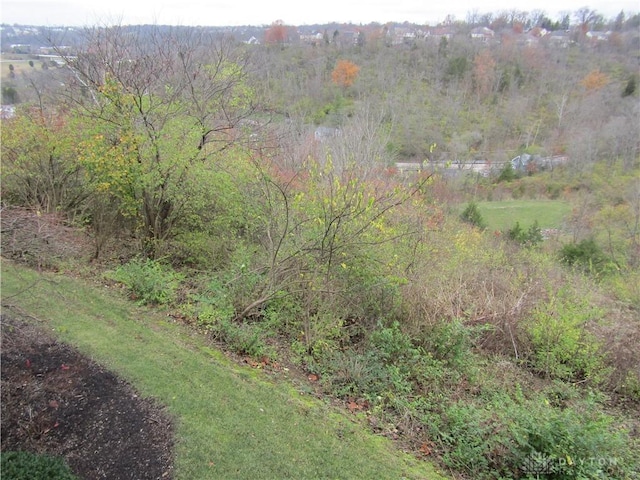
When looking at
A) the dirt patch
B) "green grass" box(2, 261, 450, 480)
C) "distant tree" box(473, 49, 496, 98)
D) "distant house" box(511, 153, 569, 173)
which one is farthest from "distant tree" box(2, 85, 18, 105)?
"distant tree" box(473, 49, 496, 98)

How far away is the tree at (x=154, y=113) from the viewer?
27.2 feet

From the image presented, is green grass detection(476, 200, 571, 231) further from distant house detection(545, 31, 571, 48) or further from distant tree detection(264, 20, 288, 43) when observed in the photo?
distant house detection(545, 31, 571, 48)

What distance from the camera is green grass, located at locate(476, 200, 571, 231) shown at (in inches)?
1177

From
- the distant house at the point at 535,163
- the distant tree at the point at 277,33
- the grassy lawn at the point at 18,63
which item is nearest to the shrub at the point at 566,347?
the grassy lawn at the point at 18,63

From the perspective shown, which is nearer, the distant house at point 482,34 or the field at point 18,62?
the field at point 18,62

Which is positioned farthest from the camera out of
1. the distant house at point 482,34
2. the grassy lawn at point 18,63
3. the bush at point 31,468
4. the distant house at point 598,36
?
the distant house at point 598,36

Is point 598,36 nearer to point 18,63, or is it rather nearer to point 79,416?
point 18,63

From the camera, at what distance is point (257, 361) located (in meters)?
6.27

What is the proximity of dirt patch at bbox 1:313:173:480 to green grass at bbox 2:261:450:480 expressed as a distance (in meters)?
0.20

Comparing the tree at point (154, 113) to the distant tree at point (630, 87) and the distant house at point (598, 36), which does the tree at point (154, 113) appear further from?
the distant house at point (598, 36)

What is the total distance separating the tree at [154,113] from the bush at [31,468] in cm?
583

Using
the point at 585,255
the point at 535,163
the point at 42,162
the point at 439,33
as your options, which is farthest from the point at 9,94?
the point at 439,33

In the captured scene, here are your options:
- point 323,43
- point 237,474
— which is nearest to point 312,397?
point 237,474

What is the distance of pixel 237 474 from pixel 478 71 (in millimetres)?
64795
